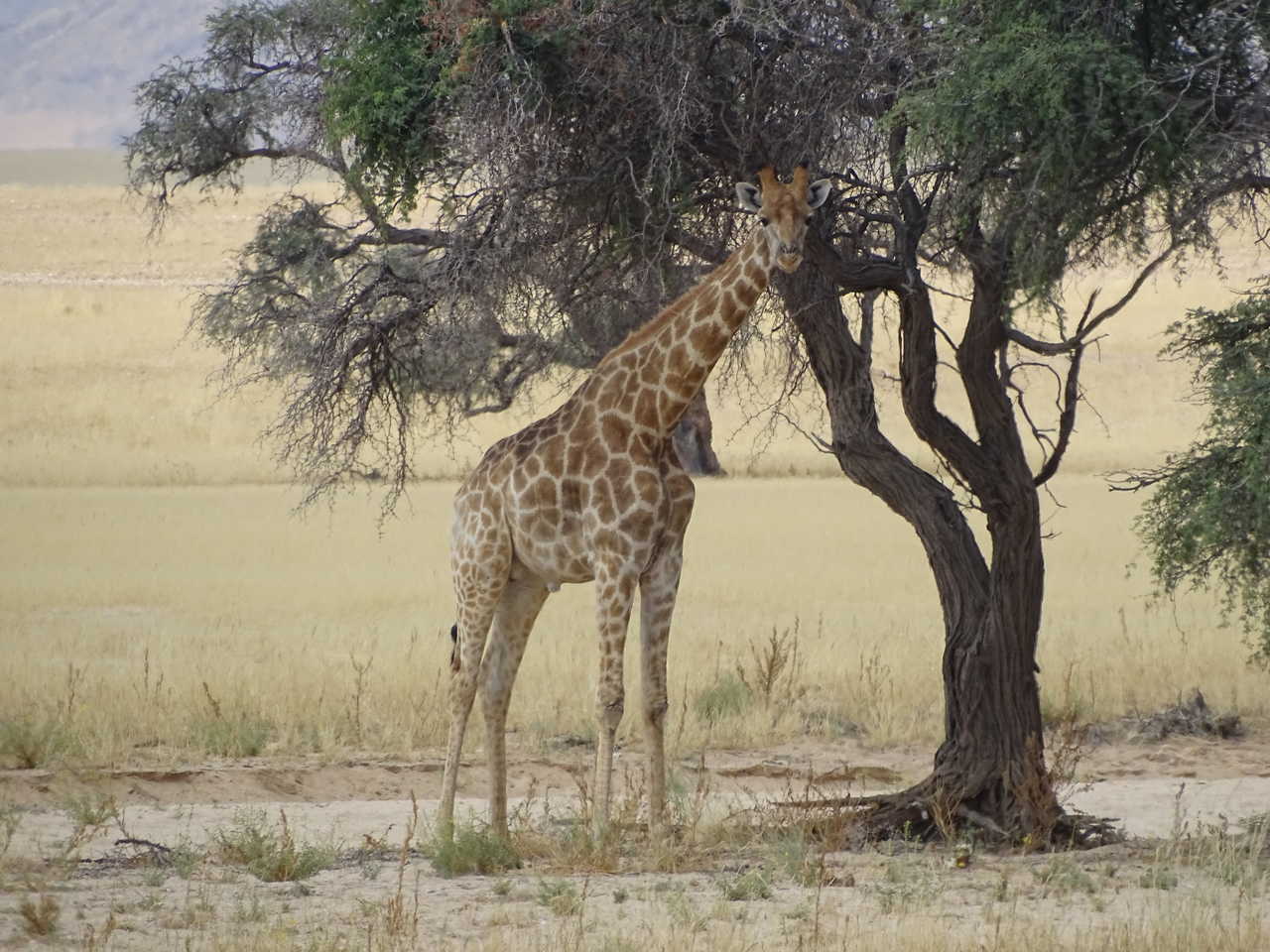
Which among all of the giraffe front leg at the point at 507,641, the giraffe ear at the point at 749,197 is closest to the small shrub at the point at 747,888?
the giraffe front leg at the point at 507,641

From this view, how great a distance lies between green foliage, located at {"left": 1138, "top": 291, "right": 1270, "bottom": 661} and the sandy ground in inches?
62.4

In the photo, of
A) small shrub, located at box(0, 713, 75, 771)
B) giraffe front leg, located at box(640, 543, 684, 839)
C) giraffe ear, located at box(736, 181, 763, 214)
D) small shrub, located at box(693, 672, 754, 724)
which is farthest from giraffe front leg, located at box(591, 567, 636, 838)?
small shrub, located at box(0, 713, 75, 771)

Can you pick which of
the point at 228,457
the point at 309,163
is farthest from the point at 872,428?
the point at 228,457

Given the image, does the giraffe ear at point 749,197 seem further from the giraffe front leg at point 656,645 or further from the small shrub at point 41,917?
the small shrub at point 41,917

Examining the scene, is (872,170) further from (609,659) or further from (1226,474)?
(609,659)

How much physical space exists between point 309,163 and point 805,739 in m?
11.0

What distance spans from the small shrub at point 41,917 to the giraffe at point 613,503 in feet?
8.08

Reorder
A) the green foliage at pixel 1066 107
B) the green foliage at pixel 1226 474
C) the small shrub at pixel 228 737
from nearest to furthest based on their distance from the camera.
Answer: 1. the green foliage at pixel 1066 107
2. the green foliage at pixel 1226 474
3. the small shrub at pixel 228 737

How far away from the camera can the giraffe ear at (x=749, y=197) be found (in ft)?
30.3

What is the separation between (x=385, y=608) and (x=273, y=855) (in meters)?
12.8

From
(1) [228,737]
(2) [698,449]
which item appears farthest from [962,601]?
(2) [698,449]

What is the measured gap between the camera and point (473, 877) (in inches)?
362

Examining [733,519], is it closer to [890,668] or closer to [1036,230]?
[890,668]

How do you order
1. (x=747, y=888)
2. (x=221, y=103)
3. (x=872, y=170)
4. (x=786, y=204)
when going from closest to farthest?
(x=747, y=888) → (x=786, y=204) → (x=872, y=170) → (x=221, y=103)
